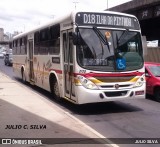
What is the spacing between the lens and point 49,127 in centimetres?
811

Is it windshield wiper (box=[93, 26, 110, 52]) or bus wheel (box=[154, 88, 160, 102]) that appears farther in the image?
bus wheel (box=[154, 88, 160, 102])

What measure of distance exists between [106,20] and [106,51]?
103cm

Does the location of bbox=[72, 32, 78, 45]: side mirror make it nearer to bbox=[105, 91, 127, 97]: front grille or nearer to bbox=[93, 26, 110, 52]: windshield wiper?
bbox=[93, 26, 110, 52]: windshield wiper

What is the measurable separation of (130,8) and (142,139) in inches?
863

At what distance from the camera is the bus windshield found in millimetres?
9711

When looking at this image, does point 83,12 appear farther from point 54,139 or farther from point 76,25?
→ point 54,139

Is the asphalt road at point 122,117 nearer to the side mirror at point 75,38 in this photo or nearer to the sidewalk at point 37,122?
the sidewalk at point 37,122

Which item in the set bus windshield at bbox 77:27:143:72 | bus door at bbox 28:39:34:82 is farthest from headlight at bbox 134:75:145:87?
bus door at bbox 28:39:34:82

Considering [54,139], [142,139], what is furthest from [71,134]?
[142,139]

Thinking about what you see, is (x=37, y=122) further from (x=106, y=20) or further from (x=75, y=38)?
(x=106, y=20)

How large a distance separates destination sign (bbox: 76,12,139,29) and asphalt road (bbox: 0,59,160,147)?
8.95 ft

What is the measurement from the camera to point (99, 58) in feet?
32.0

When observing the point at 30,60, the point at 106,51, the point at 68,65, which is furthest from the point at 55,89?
the point at 30,60

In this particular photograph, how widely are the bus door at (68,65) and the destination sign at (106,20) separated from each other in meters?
0.63
